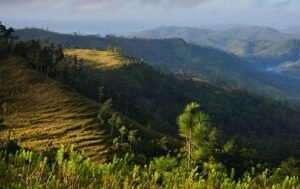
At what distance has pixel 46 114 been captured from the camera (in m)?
173

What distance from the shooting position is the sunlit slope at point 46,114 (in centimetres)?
14959

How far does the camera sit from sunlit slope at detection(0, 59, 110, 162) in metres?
150

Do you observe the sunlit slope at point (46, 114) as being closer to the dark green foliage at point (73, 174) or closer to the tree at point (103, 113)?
the tree at point (103, 113)

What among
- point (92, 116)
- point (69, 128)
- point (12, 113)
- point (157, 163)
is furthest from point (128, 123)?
point (157, 163)

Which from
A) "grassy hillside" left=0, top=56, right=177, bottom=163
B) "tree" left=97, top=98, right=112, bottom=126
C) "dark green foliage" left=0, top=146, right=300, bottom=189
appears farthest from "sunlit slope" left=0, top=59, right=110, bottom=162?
"dark green foliage" left=0, top=146, right=300, bottom=189

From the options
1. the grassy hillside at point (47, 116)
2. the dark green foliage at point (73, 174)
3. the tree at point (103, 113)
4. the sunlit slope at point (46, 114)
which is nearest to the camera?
the dark green foliage at point (73, 174)

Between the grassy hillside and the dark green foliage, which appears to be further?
the grassy hillside

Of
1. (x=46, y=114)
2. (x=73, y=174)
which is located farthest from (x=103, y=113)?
(x=73, y=174)

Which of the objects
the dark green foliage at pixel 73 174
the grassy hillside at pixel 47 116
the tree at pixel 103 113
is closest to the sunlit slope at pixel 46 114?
the grassy hillside at pixel 47 116

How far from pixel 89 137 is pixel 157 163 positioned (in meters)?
136

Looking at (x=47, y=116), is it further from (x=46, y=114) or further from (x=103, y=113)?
(x=103, y=113)

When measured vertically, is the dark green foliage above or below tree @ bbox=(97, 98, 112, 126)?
above

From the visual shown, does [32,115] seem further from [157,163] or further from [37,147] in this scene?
[157,163]

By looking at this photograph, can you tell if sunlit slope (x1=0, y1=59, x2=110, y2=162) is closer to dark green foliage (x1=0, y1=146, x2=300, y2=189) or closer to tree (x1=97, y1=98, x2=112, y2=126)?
tree (x1=97, y1=98, x2=112, y2=126)
